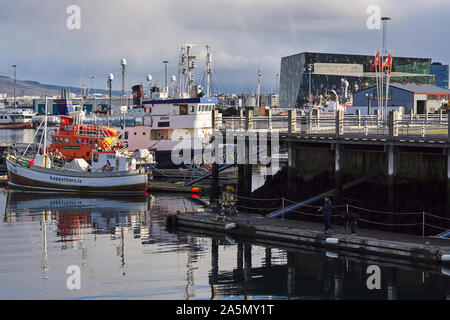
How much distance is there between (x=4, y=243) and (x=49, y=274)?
310 inches

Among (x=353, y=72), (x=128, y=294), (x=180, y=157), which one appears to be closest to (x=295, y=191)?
(x=128, y=294)

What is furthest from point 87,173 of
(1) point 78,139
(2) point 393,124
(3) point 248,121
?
(2) point 393,124

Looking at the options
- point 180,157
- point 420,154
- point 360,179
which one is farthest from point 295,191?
point 180,157

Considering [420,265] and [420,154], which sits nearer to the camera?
[420,265]

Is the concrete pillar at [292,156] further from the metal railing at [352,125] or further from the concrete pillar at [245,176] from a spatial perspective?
the concrete pillar at [245,176]

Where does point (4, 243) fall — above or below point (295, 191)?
below

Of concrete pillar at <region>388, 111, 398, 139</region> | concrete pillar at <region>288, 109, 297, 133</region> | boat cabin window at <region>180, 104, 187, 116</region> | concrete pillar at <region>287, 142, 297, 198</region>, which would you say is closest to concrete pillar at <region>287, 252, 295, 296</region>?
concrete pillar at <region>287, 142, 297, 198</region>

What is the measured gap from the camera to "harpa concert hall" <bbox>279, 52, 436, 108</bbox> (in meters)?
147

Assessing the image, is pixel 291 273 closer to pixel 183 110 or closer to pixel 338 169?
pixel 338 169

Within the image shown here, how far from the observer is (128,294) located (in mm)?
22922
